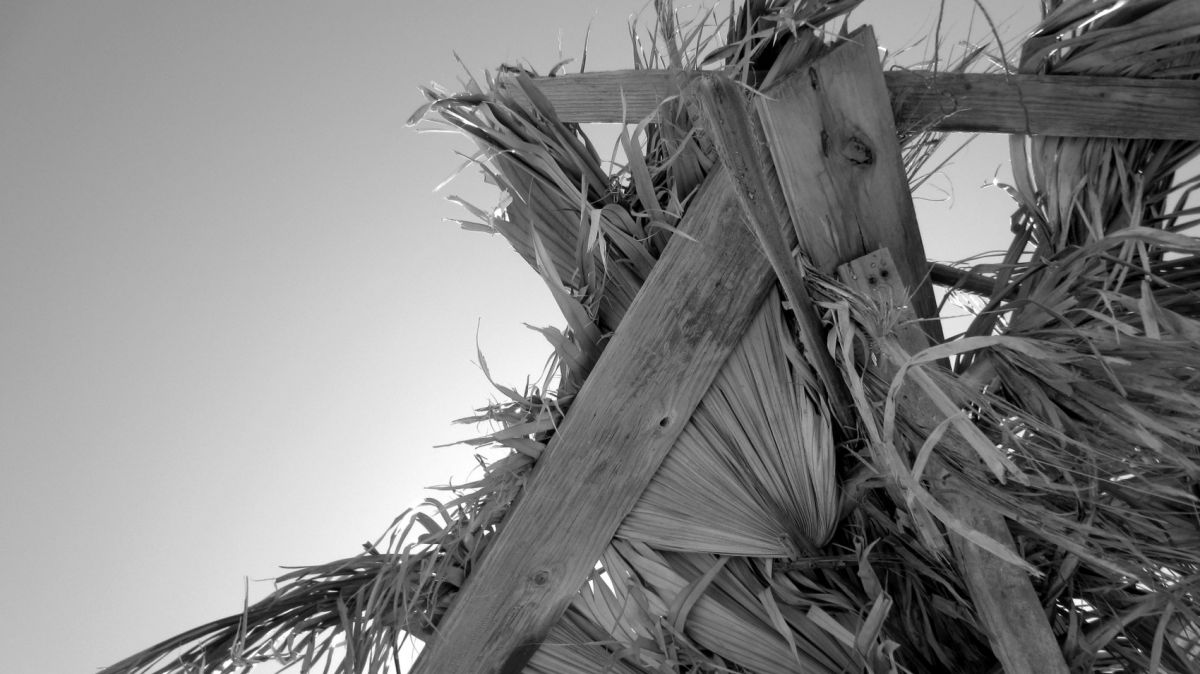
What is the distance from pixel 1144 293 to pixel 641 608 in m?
0.38

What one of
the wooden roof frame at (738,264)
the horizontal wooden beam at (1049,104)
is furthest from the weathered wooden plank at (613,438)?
the horizontal wooden beam at (1049,104)

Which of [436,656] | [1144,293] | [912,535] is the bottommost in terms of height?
[436,656]

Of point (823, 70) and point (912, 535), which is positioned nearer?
point (823, 70)

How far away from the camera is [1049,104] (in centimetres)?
54

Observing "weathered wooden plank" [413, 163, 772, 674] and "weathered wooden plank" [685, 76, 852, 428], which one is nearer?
"weathered wooden plank" [685, 76, 852, 428]

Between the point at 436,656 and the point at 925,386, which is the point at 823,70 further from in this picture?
the point at 436,656

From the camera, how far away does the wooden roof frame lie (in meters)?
0.52

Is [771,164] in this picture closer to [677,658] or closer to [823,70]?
[823,70]

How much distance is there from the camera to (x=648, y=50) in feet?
2.03

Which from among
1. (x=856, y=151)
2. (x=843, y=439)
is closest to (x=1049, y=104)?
(x=856, y=151)

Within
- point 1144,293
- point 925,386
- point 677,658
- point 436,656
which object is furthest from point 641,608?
point 1144,293

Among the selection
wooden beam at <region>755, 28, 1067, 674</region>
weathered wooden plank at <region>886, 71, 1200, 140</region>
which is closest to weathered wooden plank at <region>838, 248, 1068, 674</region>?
wooden beam at <region>755, 28, 1067, 674</region>

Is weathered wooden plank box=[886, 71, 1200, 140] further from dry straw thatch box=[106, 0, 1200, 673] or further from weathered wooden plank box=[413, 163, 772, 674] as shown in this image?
weathered wooden plank box=[413, 163, 772, 674]

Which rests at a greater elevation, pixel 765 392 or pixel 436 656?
pixel 765 392
